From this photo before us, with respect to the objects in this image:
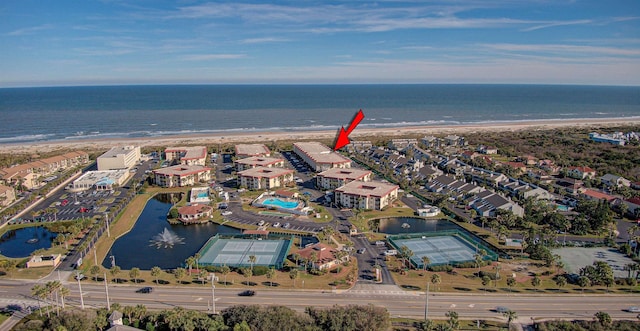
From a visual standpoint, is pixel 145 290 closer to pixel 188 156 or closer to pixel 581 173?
pixel 188 156

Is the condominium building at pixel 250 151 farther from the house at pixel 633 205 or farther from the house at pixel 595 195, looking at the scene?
the house at pixel 633 205

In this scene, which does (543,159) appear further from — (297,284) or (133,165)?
Answer: (133,165)

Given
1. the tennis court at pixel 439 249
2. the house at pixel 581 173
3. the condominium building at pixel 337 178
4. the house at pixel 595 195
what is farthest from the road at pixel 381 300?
the house at pixel 581 173

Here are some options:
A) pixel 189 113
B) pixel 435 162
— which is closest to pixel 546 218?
pixel 435 162

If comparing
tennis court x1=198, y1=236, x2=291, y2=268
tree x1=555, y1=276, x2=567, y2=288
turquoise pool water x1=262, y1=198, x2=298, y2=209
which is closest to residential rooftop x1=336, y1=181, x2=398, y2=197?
turquoise pool water x1=262, y1=198, x2=298, y2=209

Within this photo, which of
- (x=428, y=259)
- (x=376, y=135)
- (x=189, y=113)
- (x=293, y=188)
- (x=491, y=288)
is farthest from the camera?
(x=189, y=113)

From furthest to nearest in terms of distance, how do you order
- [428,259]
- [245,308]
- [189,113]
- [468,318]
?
[189,113]
[428,259]
[468,318]
[245,308]
